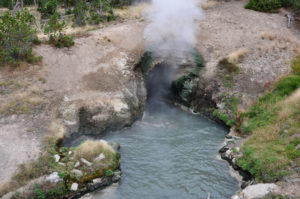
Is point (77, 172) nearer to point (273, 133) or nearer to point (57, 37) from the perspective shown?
point (273, 133)

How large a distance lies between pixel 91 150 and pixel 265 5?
25.4 m

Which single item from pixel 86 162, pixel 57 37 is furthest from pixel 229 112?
pixel 57 37

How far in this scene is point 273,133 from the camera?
15.6m

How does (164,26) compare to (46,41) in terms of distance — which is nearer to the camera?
(46,41)

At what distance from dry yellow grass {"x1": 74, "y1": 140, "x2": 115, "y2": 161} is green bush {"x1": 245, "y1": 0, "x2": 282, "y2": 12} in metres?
23.6

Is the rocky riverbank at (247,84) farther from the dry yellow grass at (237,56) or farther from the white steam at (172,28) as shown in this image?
the white steam at (172,28)

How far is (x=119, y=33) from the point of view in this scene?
25312 millimetres

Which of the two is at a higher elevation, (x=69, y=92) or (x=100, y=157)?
(x=69, y=92)

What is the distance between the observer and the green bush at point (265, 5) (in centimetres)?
2977

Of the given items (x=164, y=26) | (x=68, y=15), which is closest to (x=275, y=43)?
(x=164, y=26)

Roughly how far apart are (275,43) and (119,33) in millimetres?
13717

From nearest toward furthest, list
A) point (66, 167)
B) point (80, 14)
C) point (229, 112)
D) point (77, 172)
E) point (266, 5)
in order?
point (77, 172) < point (66, 167) < point (229, 112) < point (266, 5) < point (80, 14)

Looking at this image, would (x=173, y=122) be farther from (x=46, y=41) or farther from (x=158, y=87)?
(x=46, y=41)

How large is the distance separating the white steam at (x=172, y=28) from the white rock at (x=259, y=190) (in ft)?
44.8
